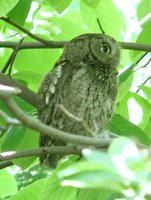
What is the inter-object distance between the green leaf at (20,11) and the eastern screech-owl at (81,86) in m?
0.29

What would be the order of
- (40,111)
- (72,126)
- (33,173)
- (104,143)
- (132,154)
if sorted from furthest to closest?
(33,173), (72,126), (40,111), (104,143), (132,154)

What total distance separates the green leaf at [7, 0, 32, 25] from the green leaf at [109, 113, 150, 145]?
40 cm

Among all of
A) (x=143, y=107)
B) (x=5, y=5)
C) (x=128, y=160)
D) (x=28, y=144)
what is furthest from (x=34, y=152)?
(x=128, y=160)

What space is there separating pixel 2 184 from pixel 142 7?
71cm

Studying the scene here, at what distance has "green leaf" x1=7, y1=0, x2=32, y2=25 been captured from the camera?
150 centimetres

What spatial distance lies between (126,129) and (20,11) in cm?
45

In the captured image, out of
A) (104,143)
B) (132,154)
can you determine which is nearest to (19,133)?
(104,143)

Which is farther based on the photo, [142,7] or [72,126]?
[72,126]

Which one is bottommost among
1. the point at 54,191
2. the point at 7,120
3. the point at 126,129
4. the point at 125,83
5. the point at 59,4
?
the point at 54,191

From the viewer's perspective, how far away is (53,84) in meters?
1.81

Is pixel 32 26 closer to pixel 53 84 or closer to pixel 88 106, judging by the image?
pixel 53 84

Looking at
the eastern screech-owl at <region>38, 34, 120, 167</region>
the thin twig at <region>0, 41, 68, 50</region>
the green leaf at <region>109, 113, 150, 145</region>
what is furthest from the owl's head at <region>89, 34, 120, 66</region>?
the green leaf at <region>109, 113, 150, 145</region>

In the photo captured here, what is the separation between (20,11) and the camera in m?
1.52

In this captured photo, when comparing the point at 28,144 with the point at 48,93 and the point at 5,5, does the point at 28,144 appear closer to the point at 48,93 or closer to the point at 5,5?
the point at 48,93
